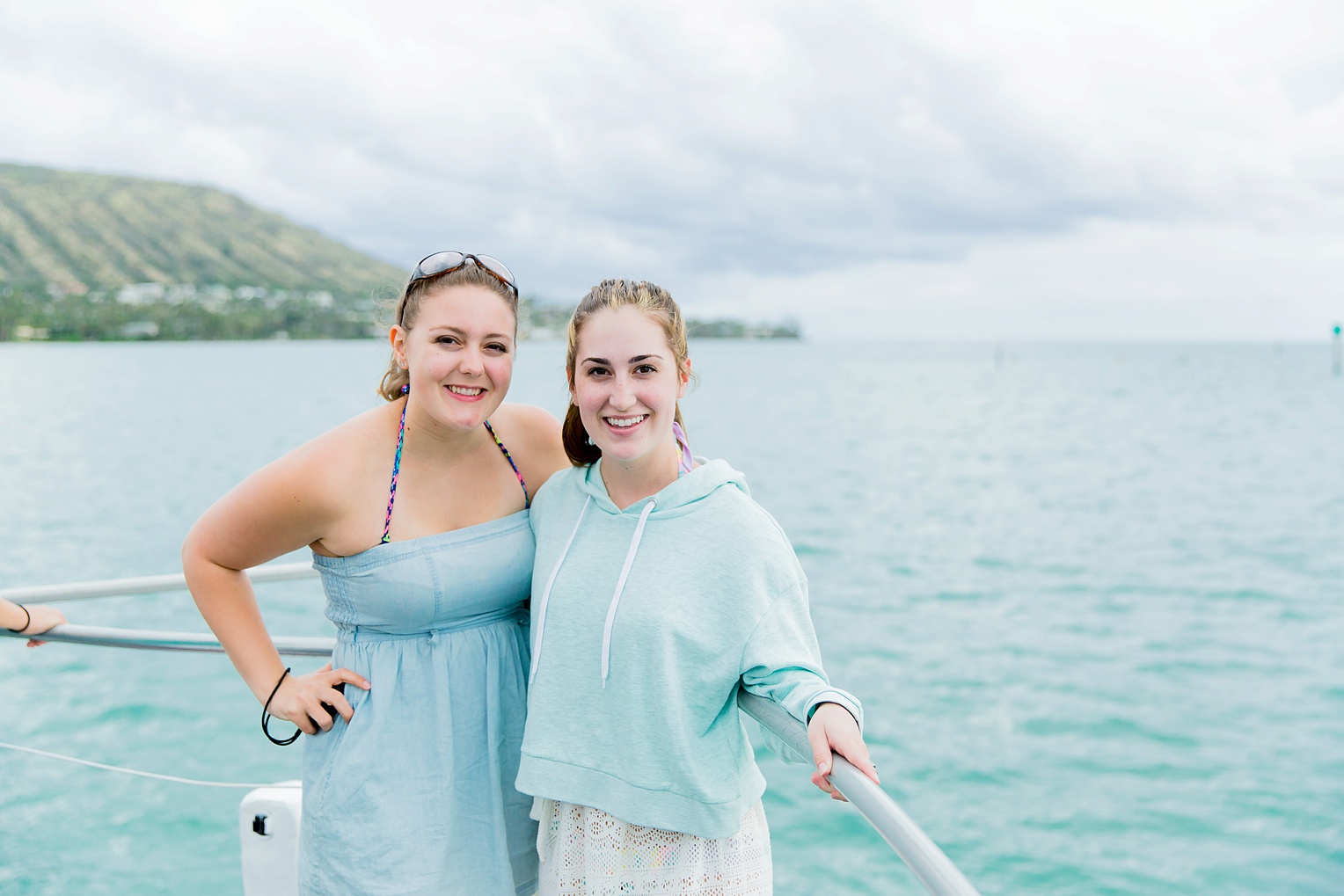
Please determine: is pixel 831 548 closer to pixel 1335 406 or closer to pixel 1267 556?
pixel 1267 556

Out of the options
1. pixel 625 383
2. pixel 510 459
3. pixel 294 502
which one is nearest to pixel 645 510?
pixel 625 383

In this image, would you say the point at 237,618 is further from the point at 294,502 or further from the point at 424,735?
the point at 424,735

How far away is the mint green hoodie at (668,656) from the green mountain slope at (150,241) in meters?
130

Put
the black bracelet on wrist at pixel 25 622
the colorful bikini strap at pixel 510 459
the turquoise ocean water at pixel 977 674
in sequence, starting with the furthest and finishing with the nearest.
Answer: the turquoise ocean water at pixel 977 674 < the black bracelet on wrist at pixel 25 622 < the colorful bikini strap at pixel 510 459

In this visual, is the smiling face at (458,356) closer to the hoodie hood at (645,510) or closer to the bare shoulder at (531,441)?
the bare shoulder at (531,441)

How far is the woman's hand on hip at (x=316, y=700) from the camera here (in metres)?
2.08

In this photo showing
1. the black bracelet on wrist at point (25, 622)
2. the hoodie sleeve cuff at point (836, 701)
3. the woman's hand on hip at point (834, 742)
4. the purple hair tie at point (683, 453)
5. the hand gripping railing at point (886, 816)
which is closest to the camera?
the hand gripping railing at point (886, 816)

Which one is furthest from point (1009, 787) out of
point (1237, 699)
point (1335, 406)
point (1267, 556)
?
point (1335, 406)

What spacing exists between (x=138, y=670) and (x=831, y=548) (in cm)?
1206

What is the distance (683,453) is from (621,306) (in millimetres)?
376

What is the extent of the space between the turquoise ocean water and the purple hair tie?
0.93 meters

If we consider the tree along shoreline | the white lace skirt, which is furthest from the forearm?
the tree along shoreline

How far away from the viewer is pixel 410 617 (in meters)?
2.11

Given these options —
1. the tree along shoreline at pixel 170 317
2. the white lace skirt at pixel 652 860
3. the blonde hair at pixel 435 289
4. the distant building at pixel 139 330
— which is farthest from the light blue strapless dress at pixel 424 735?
the distant building at pixel 139 330
